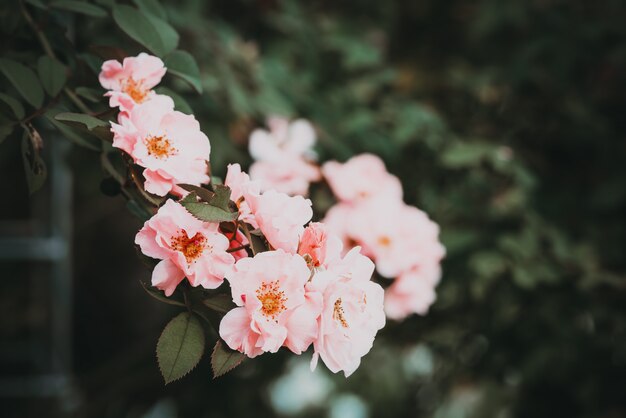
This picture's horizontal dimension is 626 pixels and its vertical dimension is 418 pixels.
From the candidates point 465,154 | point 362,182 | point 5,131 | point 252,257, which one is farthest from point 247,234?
point 465,154

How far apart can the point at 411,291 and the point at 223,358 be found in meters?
0.50

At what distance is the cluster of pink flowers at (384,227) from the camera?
1.05 metres

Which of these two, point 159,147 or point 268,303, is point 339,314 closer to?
point 268,303

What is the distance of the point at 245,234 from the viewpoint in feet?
2.24

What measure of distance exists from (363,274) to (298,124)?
70 cm

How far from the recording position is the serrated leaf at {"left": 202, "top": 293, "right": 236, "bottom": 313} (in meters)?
0.66

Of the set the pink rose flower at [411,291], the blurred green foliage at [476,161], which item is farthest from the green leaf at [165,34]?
the pink rose flower at [411,291]

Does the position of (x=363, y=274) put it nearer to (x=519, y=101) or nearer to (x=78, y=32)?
(x=78, y=32)

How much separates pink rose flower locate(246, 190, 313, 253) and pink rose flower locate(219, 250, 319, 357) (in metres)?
0.02

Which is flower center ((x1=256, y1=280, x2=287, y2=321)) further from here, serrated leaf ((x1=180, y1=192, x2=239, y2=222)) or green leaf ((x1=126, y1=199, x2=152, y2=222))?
green leaf ((x1=126, y1=199, x2=152, y2=222))

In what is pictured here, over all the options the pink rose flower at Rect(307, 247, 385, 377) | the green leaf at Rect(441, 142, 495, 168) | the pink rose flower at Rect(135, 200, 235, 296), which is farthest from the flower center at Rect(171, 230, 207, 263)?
the green leaf at Rect(441, 142, 495, 168)

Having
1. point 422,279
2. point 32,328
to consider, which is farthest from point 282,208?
point 32,328

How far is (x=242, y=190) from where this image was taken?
699 millimetres

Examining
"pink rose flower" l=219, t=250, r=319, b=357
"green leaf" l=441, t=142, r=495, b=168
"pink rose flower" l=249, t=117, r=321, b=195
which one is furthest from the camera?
"green leaf" l=441, t=142, r=495, b=168
